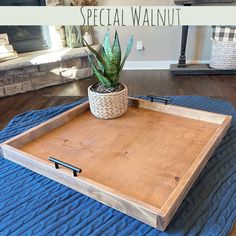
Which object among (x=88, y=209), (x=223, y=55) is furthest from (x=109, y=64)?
(x=223, y=55)

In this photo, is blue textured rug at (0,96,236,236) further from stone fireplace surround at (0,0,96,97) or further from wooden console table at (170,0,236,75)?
wooden console table at (170,0,236,75)

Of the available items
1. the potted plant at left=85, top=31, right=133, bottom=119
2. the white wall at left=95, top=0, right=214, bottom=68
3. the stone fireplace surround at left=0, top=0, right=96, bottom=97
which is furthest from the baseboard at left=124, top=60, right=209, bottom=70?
the potted plant at left=85, top=31, right=133, bottom=119

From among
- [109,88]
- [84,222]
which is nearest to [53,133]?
[109,88]

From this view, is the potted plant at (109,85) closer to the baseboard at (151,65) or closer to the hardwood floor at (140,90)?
the hardwood floor at (140,90)

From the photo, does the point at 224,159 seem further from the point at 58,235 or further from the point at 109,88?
the point at 58,235

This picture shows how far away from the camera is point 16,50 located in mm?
2736

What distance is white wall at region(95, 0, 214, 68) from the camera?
301 centimetres

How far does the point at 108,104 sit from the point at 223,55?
1884mm

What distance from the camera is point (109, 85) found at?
143 cm

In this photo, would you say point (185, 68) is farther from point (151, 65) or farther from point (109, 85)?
point (109, 85)

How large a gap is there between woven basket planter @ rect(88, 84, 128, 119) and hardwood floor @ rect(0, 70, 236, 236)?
844 millimetres

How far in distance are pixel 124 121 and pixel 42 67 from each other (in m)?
1.50

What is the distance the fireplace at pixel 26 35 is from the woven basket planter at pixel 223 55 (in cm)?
183

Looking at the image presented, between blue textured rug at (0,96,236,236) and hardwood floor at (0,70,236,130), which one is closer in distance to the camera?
blue textured rug at (0,96,236,236)
